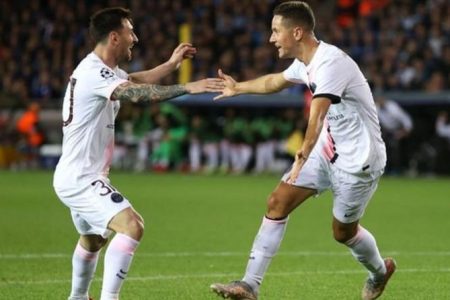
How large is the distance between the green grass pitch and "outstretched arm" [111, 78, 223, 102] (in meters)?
2.01

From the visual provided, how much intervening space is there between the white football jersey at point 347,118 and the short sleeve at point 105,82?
1485mm

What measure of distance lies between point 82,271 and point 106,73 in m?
1.57

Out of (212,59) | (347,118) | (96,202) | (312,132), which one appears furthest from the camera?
(212,59)

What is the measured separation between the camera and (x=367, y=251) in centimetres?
891

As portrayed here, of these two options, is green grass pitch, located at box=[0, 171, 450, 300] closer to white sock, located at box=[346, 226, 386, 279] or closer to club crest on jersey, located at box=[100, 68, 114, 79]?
white sock, located at box=[346, 226, 386, 279]

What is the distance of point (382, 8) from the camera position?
102 feet

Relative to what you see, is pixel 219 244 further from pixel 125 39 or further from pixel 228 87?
pixel 125 39

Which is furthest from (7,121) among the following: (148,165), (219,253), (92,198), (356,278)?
(92,198)

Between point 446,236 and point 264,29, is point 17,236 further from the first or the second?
point 264,29

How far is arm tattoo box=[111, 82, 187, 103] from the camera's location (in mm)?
7658

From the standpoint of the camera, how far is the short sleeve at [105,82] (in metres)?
7.67

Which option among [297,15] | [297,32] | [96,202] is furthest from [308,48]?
[96,202]

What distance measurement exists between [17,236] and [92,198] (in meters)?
6.29

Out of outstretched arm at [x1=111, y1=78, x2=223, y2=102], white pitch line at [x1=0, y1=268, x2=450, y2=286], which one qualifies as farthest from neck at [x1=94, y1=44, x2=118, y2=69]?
white pitch line at [x1=0, y1=268, x2=450, y2=286]
